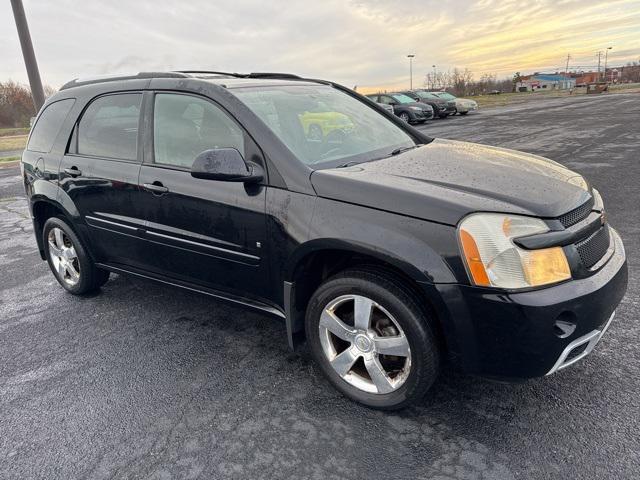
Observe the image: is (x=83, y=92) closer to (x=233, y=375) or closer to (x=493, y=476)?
(x=233, y=375)

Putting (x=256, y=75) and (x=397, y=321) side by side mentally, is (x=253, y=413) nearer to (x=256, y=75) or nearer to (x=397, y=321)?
(x=397, y=321)

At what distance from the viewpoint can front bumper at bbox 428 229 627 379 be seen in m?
2.14

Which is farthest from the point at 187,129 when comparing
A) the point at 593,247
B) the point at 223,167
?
the point at 593,247

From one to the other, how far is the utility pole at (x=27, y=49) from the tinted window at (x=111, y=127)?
1249 cm

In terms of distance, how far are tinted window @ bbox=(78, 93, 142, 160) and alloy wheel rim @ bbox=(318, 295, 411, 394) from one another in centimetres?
191

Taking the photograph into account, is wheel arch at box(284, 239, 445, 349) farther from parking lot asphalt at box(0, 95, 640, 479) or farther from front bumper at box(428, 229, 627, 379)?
parking lot asphalt at box(0, 95, 640, 479)

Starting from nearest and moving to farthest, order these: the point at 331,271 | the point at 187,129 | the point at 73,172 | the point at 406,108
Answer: the point at 331,271 < the point at 187,129 < the point at 73,172 < the point at 406,108

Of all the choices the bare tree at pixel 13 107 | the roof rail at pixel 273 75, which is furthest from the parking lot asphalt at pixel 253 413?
the bare tree at pixel 13 107

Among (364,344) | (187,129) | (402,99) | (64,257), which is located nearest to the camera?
(364,344)

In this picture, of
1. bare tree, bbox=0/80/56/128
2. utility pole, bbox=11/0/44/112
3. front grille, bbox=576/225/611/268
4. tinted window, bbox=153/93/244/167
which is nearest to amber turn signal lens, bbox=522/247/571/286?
front grille, bbox=576/225/611/268

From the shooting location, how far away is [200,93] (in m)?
3.12

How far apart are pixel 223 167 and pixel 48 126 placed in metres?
2.48

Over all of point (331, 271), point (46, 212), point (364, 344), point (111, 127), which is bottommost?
point (364, 344)

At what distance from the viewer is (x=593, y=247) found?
8.11ft
